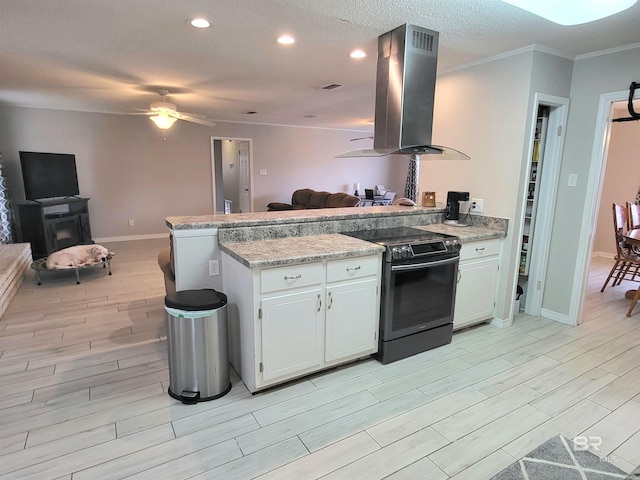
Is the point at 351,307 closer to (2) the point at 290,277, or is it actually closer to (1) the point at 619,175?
(2) the point at 290,277

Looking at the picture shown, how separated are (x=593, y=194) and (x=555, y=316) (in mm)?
1185

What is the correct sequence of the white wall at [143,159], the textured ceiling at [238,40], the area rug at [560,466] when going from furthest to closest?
the white wall at [143,159] → the textured ceiling at [238,40] → the area rug at [560,466]

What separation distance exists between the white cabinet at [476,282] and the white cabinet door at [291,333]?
133 cm

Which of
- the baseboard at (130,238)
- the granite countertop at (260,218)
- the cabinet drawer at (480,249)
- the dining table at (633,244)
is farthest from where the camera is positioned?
the baseboard at (130,238)

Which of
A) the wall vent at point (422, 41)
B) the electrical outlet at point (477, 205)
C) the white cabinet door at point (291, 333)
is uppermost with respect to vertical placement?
the wall vent at point (422, 41)

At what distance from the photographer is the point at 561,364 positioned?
2.70 meters

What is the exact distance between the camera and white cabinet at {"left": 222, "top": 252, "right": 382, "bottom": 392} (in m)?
2.17

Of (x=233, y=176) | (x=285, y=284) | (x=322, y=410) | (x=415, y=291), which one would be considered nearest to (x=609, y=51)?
(x=415, y=291)

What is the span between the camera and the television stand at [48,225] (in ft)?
17.8

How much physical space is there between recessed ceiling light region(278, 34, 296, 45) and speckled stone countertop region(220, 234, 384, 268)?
60.0 inches

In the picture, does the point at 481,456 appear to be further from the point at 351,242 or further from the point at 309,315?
the point at 351,242

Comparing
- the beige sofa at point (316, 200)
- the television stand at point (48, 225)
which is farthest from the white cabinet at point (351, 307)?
the television stand at point (48, 225)

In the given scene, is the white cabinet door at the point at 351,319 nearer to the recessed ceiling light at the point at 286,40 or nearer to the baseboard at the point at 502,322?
the baseboard at the point at 502,322

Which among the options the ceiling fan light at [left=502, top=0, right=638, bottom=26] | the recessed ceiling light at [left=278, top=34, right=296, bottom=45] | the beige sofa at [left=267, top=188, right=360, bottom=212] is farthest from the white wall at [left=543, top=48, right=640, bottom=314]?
the beige sofa at [left=267, top=188, right=360, bottom=212]
